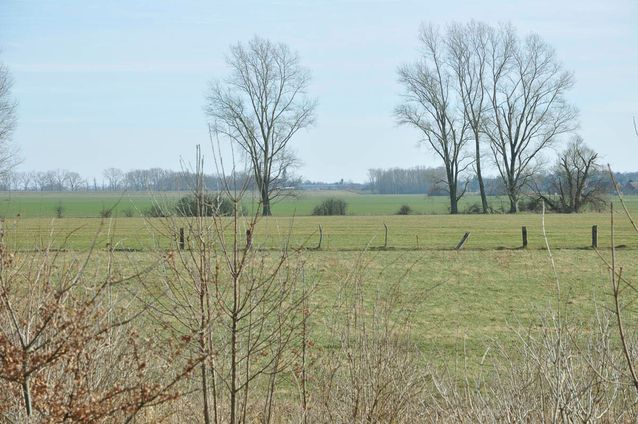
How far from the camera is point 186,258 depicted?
6812 millimetres

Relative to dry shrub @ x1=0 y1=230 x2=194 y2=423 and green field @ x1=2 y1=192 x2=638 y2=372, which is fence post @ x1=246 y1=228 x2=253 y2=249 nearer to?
green field @ x1=2 y1=192 x2=638 y2=372

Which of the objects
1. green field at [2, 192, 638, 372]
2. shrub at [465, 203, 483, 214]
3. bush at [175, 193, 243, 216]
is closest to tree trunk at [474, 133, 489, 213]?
shrub at [465, 203, 483, 214]

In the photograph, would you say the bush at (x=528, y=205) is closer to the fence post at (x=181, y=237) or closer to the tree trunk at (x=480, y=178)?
the tree trunk at (x=480, y=178)

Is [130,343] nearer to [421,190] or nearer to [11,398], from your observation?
[11,398]

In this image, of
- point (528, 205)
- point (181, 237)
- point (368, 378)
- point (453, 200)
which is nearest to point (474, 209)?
point (453, 200)

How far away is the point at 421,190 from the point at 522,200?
7944 centimetres

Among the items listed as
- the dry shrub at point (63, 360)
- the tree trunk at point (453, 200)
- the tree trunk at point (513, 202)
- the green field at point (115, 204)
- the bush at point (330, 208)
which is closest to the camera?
the dry shrub at point (63, 360)

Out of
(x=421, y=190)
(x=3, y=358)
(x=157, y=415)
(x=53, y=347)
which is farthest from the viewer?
(x=421, y=190)

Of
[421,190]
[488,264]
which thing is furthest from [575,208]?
[421,190]

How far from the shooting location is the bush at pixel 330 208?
7494 centimetres

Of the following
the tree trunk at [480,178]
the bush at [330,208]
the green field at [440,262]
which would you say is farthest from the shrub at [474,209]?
the green field at [440,262]

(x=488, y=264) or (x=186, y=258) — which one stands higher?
(x=186, y=258)

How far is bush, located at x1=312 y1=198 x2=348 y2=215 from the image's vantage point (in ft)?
246

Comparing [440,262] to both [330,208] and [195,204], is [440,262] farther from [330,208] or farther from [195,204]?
[330,208]
